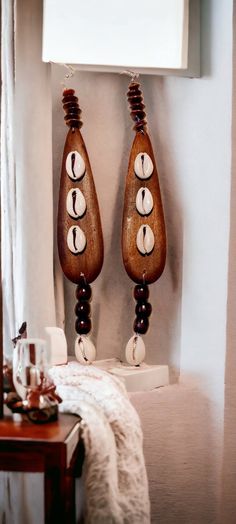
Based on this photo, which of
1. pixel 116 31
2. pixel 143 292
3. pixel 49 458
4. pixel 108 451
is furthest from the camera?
pixel 143 292

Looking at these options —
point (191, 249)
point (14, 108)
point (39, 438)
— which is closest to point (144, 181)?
point (191, 249)

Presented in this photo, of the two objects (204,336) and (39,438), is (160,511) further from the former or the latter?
(39,438)

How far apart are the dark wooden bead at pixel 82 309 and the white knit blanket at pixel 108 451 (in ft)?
1.09

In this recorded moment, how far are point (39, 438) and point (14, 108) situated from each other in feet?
3.41

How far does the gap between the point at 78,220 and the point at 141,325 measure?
357mm

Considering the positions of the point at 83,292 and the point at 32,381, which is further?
the point at 83,292

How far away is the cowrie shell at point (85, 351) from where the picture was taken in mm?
2125

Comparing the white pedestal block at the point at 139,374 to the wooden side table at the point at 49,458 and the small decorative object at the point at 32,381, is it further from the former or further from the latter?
the wooden side table at the point at 49,458

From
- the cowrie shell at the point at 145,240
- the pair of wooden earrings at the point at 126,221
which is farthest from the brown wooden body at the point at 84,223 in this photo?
the cowrie shell at the point at 145,240

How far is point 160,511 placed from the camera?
210 cm

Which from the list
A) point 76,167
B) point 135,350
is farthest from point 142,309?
point 76,167

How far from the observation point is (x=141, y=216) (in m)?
2.09

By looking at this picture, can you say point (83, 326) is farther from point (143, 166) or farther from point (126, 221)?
point (143, 166)

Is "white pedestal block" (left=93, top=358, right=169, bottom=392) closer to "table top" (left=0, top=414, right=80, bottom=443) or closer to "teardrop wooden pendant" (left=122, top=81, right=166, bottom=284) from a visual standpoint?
"teardrop wooden pendant" (left=122, top=81, right=166, bottom=284)
